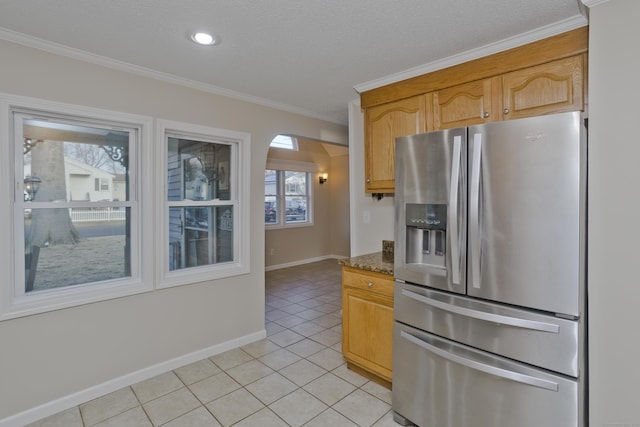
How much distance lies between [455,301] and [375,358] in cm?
96

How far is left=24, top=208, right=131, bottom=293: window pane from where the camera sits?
2.25m

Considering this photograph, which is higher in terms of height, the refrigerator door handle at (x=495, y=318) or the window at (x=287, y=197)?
the window at (x=287, y=197)

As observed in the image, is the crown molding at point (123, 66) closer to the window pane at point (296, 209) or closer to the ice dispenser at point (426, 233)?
the ice dispenser at point (426, 233)

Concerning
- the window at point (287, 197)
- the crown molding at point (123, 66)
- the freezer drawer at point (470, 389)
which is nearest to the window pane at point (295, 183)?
the window at point (287, 197)

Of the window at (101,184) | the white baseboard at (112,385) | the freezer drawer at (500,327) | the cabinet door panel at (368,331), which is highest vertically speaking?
the window at (101,184)

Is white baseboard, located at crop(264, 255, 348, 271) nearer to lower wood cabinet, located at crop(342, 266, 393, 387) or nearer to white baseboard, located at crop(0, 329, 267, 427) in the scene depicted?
white baseboard, located at crop(0, 329, 267, 427)

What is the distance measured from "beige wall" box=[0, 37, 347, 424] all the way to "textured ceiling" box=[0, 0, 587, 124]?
0.56ft

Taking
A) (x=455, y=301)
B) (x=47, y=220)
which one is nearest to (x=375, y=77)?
(x=455, y=301)

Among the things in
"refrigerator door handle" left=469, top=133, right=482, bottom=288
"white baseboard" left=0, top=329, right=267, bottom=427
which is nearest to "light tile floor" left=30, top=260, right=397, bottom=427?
"white baseboard" left=0, top=329, right=267, bottom=427

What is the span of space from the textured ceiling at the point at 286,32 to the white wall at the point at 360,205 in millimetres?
689

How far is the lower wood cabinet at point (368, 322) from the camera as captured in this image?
7.85 ft

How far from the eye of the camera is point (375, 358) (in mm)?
2482

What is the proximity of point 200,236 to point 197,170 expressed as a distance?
2.04ft

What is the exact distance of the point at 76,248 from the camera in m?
2.42
